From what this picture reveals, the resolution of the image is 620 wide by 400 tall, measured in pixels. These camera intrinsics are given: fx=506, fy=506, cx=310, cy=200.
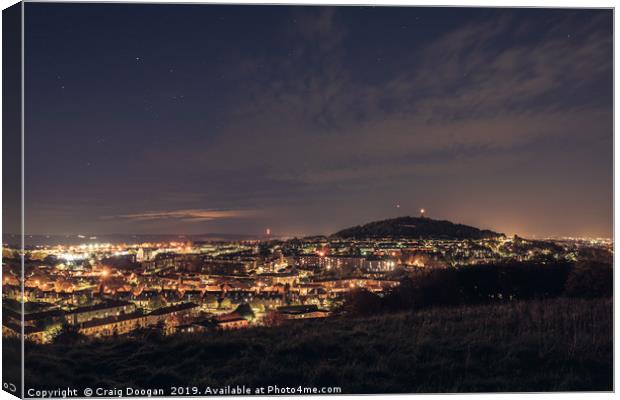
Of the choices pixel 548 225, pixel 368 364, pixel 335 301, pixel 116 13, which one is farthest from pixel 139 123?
pixel 548 225

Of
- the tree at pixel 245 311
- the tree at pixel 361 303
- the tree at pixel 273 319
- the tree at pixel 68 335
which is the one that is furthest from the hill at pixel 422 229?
the tree at pixel 68 335

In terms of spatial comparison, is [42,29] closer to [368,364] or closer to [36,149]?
[36,149]

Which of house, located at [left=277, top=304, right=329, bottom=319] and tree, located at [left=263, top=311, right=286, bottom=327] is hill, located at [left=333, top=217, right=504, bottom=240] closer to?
house, located at [left=277, top=304, right=329, bottom=319]

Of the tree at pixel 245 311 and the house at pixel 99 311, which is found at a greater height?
the house at pixel 99 311

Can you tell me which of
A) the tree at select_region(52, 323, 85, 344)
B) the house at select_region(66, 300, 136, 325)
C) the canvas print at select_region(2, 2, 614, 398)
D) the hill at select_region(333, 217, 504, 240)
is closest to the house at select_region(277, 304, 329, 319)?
the canvas print at select_region(2, 2, 614, 398)

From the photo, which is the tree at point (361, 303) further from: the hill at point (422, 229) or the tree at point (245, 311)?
the tree at point (245, 311)

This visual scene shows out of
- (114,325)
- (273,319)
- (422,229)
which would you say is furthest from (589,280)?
A: (114,325)

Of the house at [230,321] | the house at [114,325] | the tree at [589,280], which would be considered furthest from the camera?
the tree at [589,280]
